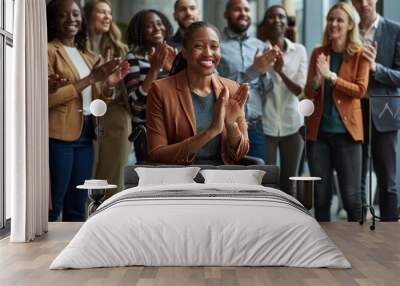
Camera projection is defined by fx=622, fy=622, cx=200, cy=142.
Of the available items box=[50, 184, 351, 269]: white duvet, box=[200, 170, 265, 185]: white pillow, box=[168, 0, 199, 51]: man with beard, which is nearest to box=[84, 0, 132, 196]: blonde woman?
box=[168, 0, 199, 51]: man with beard

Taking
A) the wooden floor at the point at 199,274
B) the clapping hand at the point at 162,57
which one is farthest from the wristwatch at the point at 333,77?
the wooden floor at the point at 199,274

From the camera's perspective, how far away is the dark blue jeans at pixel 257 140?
8.14m

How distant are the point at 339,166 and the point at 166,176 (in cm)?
238

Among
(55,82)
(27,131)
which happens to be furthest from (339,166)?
(27,131)

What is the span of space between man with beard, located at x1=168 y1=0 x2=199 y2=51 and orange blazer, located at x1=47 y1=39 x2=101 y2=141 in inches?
47.0

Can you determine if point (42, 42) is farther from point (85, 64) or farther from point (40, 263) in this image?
point (40, 263)

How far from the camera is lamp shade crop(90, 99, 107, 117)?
774cm

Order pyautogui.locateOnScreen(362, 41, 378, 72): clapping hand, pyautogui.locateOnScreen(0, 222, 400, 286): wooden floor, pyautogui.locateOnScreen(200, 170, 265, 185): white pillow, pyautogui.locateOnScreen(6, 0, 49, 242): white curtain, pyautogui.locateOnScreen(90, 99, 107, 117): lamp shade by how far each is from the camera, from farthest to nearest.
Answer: pyautogui.locateOnScreen(362, 41, 378, 72): clapping hand → pyautogui.locateOnScreen(90, 99, 107, 117): lamp shade → pyautogui.locateOnScreen(200, 170, 265, 185): white pillow → pyautogui.locateOnScreen(6, 0, 49, 242): white curtain → pyautogui.locateOnScreen(0, 222, 400, 286): wooden floor

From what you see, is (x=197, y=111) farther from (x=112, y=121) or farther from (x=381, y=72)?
(x=381, y=72)

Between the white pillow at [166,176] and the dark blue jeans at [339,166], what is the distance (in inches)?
67.6

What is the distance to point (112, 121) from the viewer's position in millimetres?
8156

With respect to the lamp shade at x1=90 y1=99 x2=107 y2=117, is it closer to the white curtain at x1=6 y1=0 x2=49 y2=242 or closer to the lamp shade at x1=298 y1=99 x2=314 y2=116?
the white curtain at x1=6 y1=0 x2=49 y2=242

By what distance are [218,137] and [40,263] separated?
3.31 m

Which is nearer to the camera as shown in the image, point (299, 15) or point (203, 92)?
point (203, 92)
